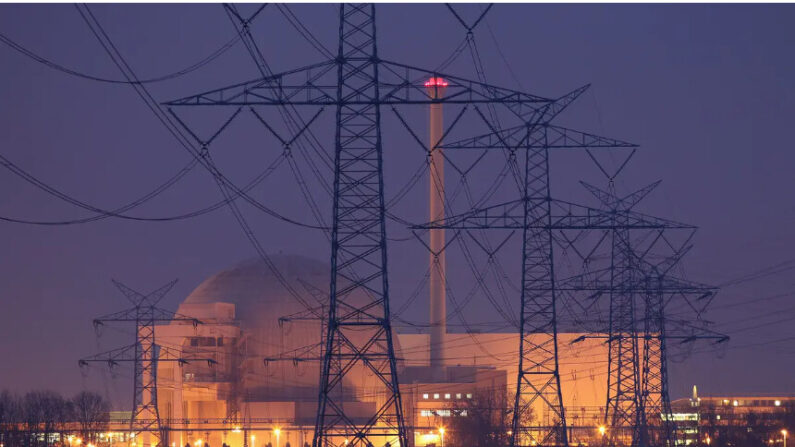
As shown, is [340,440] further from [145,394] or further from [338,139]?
[338,139]

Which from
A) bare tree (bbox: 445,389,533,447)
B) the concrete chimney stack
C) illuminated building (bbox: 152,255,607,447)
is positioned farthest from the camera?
the concrete chimney stack

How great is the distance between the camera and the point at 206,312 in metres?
111

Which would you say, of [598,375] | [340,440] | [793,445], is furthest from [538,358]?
[340,440]

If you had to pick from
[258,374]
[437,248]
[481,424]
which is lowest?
[481,424]

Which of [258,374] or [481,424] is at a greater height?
[258,374]

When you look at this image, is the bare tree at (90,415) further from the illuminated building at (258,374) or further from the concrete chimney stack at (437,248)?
the concrete chimney stack at (437,248)

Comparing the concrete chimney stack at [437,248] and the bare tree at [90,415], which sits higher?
the concrete chimney stack at [437,248]

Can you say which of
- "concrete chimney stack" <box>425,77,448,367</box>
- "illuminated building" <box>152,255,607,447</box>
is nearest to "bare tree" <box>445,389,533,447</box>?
"illuminated building" <box>152,255,607,447</box>

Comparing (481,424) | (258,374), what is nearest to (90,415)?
(258,374)

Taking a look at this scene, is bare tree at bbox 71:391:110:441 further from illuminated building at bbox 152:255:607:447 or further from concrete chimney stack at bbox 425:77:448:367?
A: concrete chimney stack at bbox 425:77:448:367

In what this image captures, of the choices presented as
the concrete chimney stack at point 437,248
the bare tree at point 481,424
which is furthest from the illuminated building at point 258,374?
the concrete chimney stack at point 437,248

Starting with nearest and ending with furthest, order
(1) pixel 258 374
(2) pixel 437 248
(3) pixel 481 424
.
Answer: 1. (3) pixel 481 424
2. (1) pixel 258 374
3. (2) pixel 437 248

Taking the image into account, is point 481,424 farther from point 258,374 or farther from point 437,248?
point 437,248

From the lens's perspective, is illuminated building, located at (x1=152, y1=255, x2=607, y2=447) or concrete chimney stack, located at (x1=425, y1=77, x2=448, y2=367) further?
concrete chimney stack, located at (x1=425, y1=77, x2=448, y2=367)
